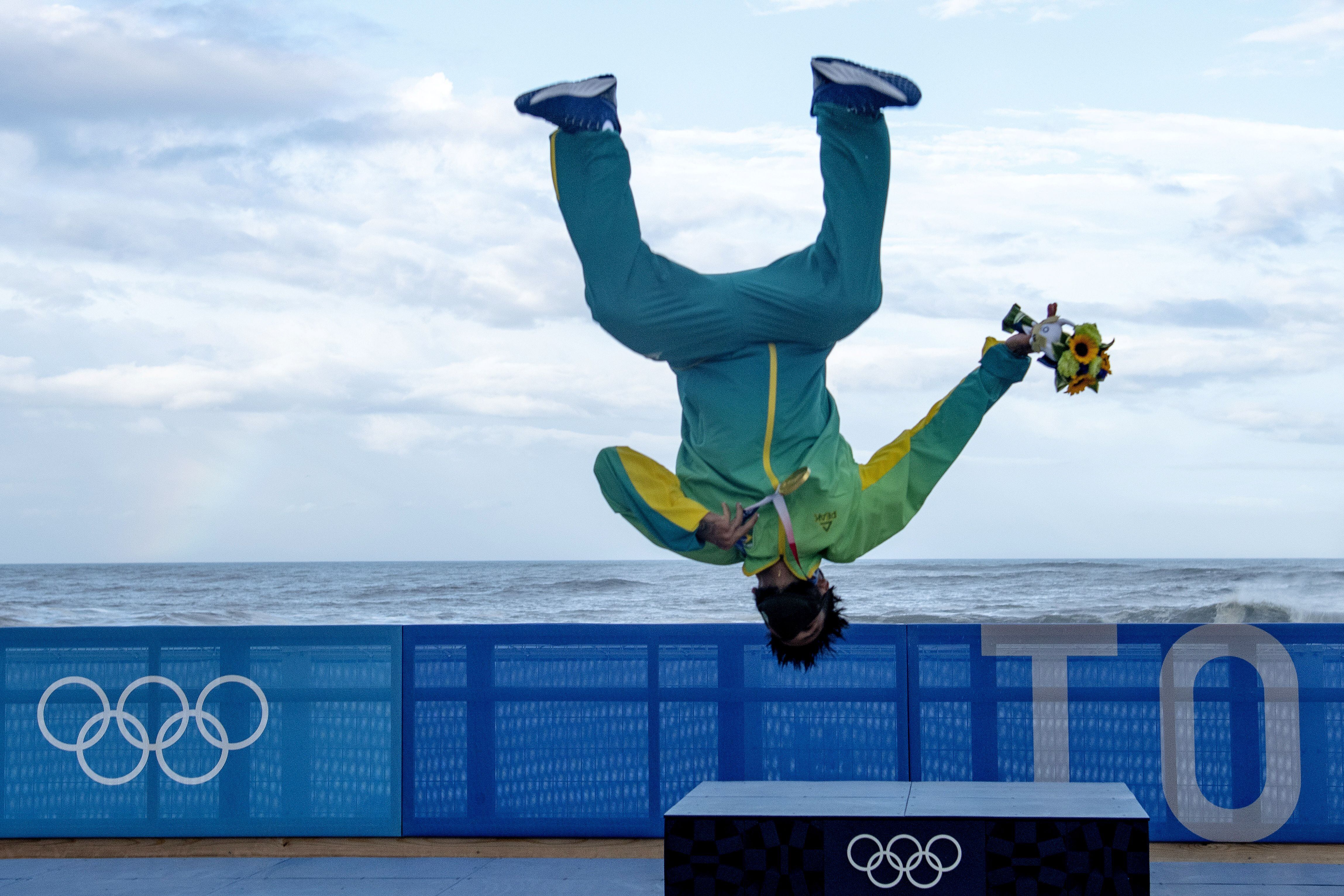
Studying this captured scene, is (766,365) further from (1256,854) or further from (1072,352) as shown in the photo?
(1256,854)

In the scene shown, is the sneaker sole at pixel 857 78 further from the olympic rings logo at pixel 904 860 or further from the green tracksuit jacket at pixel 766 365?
the olympic rings logo at pixel 904 860

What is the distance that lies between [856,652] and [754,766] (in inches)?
28.8

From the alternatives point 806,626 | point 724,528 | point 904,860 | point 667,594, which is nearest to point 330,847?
point 904,860

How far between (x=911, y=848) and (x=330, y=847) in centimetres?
309

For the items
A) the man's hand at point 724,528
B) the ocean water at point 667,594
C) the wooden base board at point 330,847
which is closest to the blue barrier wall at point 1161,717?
the wooden base board at point 330,847

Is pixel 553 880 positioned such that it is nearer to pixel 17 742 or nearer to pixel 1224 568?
pixel 17 742

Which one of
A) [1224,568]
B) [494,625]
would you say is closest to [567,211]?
[494,625]

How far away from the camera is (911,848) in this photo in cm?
434

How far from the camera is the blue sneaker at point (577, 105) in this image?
3000mm

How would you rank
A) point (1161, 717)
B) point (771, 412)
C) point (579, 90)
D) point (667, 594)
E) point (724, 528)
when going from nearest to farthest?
point (579, 90) < point (724, 528) < point (771, 412) < point (1161, 717) < point (667, 594)

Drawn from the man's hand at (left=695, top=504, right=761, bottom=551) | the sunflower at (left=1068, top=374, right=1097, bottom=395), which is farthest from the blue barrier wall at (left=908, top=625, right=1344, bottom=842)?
the man's hand at (left=695, top=504, right=761, bottom=551)

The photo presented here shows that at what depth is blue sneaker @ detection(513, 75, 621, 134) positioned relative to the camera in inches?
118

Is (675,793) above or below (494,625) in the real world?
below

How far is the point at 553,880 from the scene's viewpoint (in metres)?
5.61
